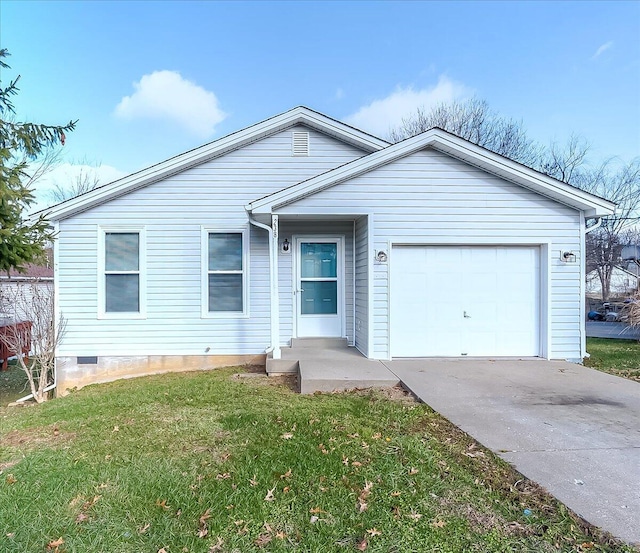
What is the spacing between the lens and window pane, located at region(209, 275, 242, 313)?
804 cm

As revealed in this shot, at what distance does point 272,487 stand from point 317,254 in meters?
5.75

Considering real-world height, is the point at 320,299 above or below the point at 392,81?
below

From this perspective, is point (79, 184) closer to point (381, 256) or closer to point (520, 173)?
point (381, 256)

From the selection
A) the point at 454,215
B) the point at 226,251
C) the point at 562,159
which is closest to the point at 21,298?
the point at 226,251

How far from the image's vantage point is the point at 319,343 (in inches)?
319

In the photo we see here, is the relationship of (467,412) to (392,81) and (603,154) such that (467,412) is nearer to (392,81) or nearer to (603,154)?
(392,81)

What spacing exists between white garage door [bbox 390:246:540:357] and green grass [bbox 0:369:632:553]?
2815 millimetres

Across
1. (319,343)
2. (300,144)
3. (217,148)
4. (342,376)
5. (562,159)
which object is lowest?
(342,376)

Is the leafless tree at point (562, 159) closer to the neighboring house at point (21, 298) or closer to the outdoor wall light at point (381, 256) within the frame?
the outdoor wall light at point (381, 256)

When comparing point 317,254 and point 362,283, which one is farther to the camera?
A: point 317,254

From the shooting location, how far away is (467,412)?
4418 millimetres

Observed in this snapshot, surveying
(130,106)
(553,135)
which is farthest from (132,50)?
(553,135)

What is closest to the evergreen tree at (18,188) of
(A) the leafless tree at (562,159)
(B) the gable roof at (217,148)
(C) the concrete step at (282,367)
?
(B) the gable roof at (217,148)

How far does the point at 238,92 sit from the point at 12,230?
1272cm
